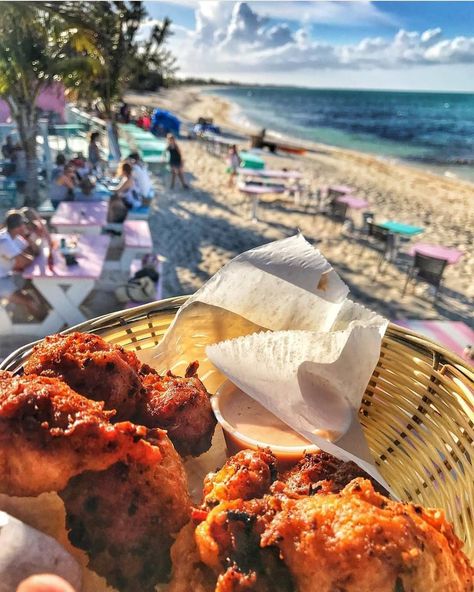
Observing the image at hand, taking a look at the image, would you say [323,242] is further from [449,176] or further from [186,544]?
[449,176]

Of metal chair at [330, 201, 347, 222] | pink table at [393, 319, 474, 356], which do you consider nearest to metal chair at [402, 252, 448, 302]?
pink table at [393, 319, 474, 356]

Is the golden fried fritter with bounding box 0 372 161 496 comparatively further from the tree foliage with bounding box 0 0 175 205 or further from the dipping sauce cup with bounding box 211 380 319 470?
the tree foliage with bounding box 0 0 175 205

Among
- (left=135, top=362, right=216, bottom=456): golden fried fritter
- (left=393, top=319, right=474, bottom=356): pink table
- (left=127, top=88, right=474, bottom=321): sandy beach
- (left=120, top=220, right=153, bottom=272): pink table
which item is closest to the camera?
(left=135, top=362, right=216, bottom=456): golden fried fritter

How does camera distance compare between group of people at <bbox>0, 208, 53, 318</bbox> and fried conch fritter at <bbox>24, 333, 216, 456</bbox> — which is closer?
fried conch fritter at <bbox>24, 333, 216, 456</bbox>

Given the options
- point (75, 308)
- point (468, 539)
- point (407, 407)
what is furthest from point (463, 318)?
point (468, 539)

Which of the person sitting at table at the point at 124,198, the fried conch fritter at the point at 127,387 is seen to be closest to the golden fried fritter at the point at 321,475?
the fried conch fritter at the point at 127,387

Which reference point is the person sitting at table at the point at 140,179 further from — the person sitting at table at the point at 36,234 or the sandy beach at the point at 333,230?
the person sitting at table at the point at 36,234

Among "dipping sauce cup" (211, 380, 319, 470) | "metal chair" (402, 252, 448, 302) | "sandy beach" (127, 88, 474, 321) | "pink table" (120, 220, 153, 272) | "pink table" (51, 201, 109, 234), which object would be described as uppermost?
"dipping sauce cup" (211, 380, 319, 470)

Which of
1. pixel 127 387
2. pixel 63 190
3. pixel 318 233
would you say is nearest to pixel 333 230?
pixel 318 233
